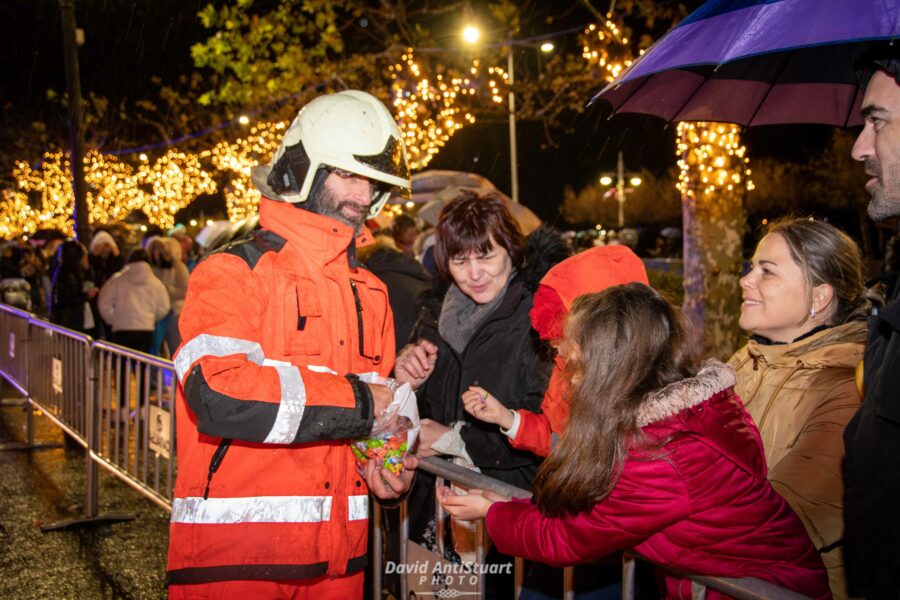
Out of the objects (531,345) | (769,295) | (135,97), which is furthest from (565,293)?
(135,97)

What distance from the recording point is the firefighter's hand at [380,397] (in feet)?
7.80

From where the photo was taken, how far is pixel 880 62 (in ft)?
7.04

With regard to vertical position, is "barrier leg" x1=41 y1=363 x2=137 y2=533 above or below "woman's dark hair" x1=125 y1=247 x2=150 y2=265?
below

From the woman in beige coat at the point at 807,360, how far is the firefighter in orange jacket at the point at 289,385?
4.33ft

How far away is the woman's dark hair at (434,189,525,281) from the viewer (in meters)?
3.72

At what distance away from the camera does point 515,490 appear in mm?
2801

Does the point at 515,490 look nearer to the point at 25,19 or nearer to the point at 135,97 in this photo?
the point at 25,19

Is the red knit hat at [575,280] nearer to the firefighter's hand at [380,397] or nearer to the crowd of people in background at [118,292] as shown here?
the firefighter's hand at [380,397]

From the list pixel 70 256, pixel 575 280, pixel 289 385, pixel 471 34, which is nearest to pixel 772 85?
pixel 575 280

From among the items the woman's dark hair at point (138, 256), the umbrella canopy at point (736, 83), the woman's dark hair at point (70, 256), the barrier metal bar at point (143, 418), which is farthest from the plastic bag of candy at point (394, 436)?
the woman's dark hair at point (70, 256)

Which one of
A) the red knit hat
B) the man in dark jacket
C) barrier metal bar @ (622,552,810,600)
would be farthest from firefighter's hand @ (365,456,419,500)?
the man in dark jacket

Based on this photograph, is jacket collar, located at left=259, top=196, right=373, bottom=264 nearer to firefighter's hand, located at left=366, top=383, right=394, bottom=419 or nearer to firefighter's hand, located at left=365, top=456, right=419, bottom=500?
firefighter's hand, located at left=366, top=383, right=394, bottom=419

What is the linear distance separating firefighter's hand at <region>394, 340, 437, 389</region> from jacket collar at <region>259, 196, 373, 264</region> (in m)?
0.91

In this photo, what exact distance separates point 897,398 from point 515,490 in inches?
54.0
